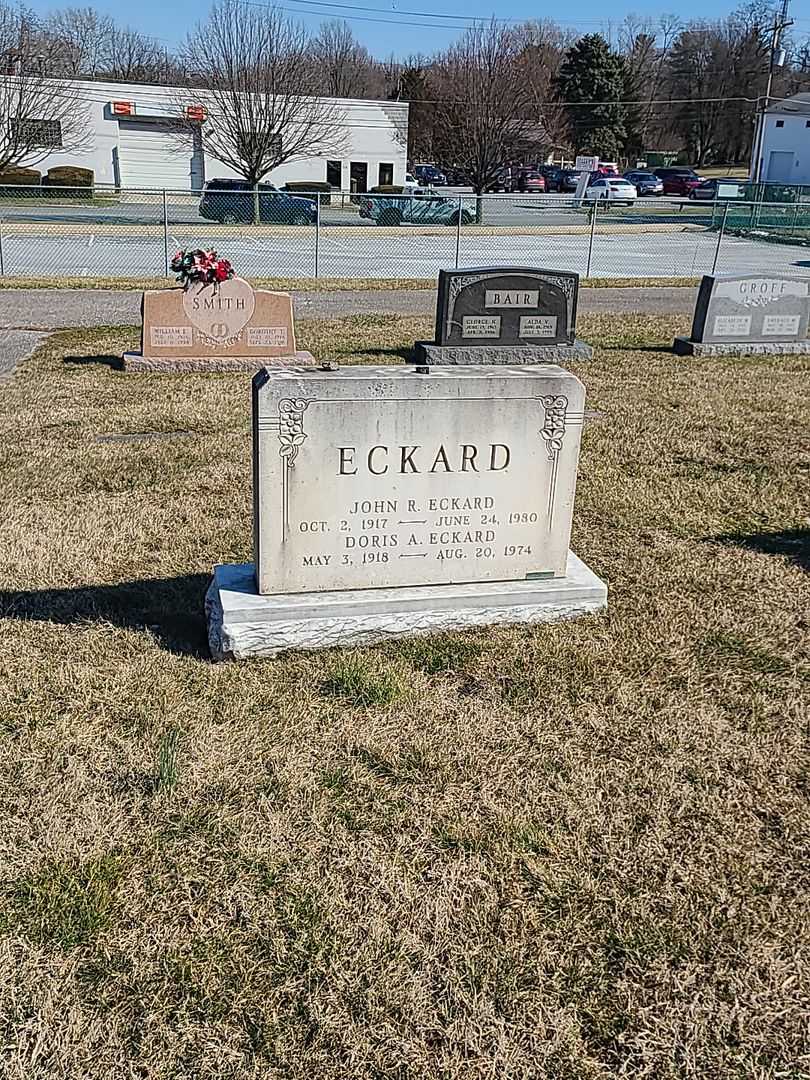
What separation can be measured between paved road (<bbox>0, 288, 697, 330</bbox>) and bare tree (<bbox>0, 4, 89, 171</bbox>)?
15359mm

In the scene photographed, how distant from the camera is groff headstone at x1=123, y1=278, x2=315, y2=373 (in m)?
10.6

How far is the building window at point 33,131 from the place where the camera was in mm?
29911

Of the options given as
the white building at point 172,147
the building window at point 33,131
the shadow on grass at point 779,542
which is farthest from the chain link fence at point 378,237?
the shadow on grass at point 779,542

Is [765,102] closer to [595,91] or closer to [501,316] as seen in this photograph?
[595,91]

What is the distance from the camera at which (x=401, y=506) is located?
172 inches

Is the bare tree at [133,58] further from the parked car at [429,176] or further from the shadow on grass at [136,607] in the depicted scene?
the shadow on grass at [136,607]

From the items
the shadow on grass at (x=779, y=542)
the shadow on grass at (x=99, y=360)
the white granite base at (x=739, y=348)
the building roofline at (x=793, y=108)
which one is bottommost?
the shadow on grass at (x=779, y=542)

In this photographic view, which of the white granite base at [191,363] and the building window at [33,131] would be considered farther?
the building window at [33,131]

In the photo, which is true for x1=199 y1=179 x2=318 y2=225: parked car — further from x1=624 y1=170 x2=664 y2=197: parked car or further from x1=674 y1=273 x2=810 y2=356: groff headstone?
x1=624 y1=170 x2=664 y2=197: parked car

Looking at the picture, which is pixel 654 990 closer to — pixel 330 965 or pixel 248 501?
pixel 330 965

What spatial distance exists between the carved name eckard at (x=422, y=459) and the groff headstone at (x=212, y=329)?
6590 millimetres

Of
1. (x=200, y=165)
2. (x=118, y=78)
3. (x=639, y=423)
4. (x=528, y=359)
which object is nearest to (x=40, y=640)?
(x=639, y=423)

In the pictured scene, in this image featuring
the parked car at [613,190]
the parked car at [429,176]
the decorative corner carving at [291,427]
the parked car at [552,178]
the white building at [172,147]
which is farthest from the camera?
the parked car at [429,176]

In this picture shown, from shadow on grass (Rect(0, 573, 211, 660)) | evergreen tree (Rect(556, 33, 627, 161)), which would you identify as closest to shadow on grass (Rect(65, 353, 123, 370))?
shadow on grass (Rect(0, 573, 211, 660))
